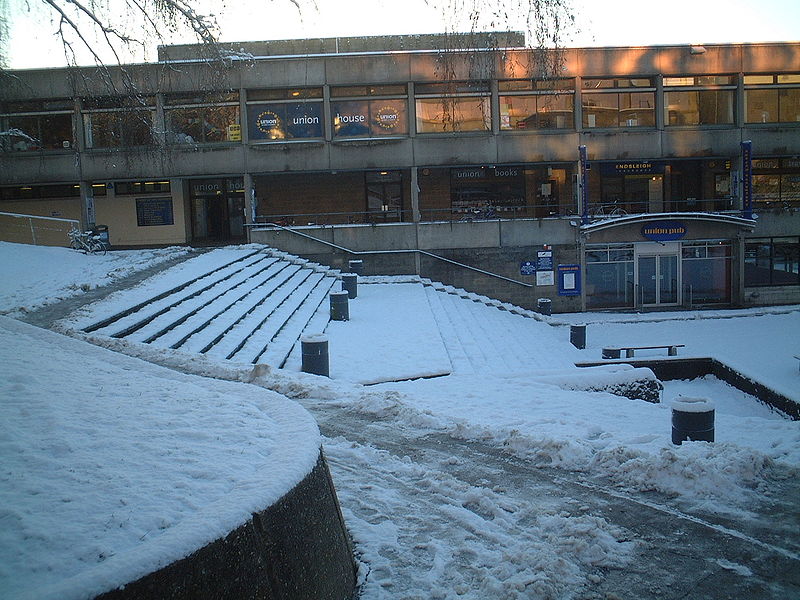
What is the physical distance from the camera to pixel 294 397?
10.4 meters

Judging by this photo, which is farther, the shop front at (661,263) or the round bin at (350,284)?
the shop front at (661,263)

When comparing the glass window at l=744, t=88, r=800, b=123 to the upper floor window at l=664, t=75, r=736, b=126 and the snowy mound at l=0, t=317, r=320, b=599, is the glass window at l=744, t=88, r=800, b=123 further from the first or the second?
the snowy mound at l=0, t=317, r=320, b=599

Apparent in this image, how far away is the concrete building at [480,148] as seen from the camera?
91.9 feet

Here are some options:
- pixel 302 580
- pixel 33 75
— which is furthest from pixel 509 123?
pixel 302 580

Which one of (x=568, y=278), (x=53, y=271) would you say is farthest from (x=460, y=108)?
(x=53, y=271)

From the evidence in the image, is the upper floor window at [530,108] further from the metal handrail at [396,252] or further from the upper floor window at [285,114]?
the upper floor window at [285,114]

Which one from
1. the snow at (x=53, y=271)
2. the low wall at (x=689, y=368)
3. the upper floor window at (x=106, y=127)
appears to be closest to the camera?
the snow at (x=53, y=271)

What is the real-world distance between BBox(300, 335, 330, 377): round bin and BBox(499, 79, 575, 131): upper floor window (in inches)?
745

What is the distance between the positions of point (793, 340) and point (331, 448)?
59.9ft

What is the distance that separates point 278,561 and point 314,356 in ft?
27.1

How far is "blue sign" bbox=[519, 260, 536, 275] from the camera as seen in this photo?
2812cm

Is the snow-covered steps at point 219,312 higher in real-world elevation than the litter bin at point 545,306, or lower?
higher

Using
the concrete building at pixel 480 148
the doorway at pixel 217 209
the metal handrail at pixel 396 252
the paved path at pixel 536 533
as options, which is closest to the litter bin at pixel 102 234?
the concrete building at pixel 480 148

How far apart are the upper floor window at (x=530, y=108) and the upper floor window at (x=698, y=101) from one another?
4.10 m
